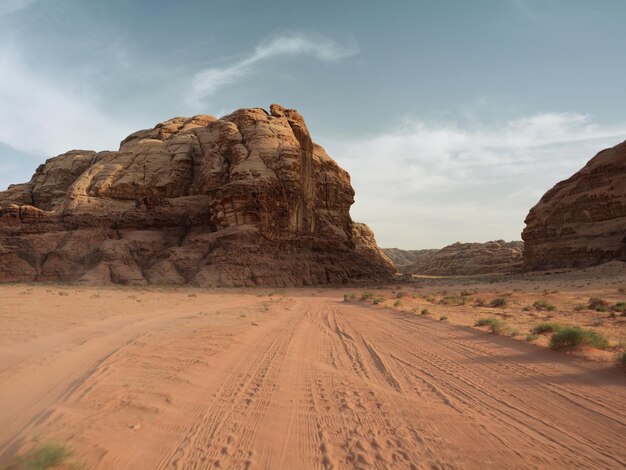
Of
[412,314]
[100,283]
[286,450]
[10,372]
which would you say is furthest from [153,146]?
[286,450]

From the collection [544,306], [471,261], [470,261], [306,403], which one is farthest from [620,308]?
[470,261]

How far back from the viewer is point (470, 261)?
87125 millimetres

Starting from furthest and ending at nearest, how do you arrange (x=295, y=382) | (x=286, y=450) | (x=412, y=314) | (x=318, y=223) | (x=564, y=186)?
1. (x=564, y=186)
2. (x=318, y=223)
3. (x=412, y=314)
4. (x=295, y=382)
5. (x=286, y=450)

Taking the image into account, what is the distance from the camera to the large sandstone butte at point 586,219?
46344mm

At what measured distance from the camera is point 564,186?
56.3 meters

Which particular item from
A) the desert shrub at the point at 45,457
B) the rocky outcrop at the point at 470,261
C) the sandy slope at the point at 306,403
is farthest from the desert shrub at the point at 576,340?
the rocky outcrop at the point at 470,261

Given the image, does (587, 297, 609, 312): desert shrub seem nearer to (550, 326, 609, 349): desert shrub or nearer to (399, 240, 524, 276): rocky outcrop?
(550, 326, 609, 349): desert shrub

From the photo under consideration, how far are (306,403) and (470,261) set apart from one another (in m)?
89.8

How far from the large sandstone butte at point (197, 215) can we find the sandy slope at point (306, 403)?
86.7 ft

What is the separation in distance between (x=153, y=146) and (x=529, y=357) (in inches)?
2013

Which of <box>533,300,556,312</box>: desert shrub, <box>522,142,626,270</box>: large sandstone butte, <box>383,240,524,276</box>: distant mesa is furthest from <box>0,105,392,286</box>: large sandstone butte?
<box>383,240,524,276</box>: distant mesa

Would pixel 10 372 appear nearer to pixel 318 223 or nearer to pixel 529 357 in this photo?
pixel 529 357

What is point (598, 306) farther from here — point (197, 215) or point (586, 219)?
point (586, 219)

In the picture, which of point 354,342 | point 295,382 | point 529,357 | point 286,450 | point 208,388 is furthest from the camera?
point 354,342
